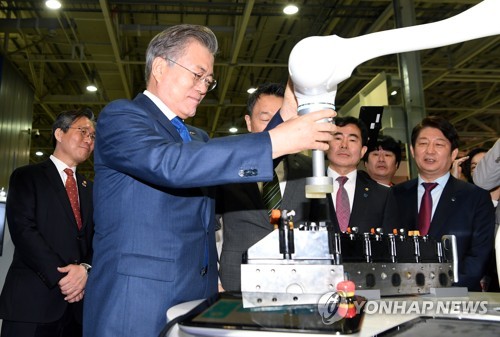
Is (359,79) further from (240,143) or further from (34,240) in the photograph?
(240,143)

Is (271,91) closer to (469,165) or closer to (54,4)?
(469,165)

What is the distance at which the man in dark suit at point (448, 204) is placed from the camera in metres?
1.73

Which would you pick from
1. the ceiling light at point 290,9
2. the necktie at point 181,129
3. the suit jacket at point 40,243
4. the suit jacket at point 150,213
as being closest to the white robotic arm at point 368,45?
the suit jacket at point 150,213

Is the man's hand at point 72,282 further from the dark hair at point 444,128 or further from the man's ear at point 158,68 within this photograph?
the dark hair at point 444,128

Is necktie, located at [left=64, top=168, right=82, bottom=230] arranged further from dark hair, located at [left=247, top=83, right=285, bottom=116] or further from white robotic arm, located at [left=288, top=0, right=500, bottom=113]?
white robotic arm, located at [left=288, top=0, right=500, bottom=113]

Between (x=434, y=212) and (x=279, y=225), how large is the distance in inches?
50.6

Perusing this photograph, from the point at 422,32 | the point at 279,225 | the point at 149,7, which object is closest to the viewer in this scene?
the point at 422,32

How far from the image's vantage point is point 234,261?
64.1 inches

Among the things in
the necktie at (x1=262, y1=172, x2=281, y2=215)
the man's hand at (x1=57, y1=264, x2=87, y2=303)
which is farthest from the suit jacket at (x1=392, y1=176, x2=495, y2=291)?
the man's hand at (x1=57, y1=264, x2=87, y2=303)

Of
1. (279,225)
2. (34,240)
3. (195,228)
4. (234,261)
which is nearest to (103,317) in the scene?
(195,228)

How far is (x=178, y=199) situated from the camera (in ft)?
3.48

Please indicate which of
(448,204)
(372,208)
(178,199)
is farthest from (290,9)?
(178,199)

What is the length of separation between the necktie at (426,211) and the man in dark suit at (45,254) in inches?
57.6

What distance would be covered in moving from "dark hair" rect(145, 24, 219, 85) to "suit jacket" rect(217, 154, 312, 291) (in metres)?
0.51
